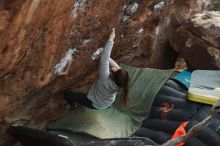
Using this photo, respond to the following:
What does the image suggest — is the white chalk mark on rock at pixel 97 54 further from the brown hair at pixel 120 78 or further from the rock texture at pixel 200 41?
the rock texture at pixel 200 41

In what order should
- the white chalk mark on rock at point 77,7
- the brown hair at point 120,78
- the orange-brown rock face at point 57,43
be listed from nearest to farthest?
the orange-brown rock face at point 57,43, the white chalk mark on rock at point 77,7, the brown hair at point 120,78

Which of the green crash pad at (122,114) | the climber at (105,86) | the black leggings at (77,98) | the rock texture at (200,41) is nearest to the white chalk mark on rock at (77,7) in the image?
the climber at (105,86)

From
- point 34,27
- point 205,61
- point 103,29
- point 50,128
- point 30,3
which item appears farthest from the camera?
point 205,61

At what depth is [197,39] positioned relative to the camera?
6152mm

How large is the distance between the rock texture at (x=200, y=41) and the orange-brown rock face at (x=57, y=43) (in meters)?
0.33

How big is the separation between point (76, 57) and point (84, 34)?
30 centimetres

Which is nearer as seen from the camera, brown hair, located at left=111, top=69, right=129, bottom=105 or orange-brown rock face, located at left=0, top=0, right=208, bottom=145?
orange-brown rock face, located at left=0, top=0, right=208, bottom=145

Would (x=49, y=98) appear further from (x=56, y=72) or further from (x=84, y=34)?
(x=84, y=34)

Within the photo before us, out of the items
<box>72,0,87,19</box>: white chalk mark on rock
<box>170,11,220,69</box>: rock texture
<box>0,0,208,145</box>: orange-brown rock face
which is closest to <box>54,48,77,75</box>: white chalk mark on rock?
<box>0,0,208,145</box>: orange-brown rock face

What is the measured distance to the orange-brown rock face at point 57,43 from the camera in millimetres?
3324

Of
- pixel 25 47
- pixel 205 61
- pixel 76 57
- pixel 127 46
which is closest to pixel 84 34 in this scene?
pixel 76 57

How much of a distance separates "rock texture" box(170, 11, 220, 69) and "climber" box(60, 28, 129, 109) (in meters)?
1.60

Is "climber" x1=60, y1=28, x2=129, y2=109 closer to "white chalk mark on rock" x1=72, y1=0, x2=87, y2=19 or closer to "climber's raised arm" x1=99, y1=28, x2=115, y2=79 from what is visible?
"climber's raised arm" x1=99, y1=28, x2=115, y2=79

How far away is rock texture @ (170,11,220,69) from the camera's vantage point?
234 inches
